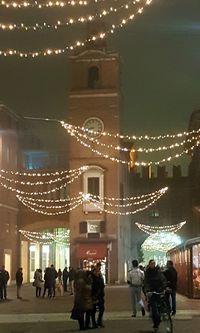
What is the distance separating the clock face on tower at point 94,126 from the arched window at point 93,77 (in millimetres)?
2962

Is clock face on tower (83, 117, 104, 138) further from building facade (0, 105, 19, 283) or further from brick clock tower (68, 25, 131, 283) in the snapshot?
building facade (0, 105, 19, 283)

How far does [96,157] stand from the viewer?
5675 centimetres

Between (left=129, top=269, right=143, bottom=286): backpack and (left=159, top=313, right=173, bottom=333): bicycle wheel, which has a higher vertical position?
(left=129, top=269, right=143, bottom=286): backpack

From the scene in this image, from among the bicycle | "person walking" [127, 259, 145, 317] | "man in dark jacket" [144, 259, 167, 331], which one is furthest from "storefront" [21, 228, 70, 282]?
the bicycle

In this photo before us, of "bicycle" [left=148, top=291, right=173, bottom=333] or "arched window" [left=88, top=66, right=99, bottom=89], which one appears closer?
"bicycle" [left=148, top=291, right=173, bottom=333]

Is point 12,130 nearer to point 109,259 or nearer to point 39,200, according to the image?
point 39,200

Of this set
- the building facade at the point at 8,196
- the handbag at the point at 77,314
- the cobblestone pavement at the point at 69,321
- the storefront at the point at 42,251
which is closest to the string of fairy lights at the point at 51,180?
the building facade at the point at 8,196

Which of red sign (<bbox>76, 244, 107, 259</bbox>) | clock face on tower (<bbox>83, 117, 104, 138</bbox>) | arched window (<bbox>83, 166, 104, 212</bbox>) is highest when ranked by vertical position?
clock face on tower (<bbox>83, 117, 104, 138</bbox>)

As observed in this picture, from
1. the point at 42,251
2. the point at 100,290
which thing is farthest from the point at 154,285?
the point at 42,251

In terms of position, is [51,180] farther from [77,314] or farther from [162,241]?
[77,314]

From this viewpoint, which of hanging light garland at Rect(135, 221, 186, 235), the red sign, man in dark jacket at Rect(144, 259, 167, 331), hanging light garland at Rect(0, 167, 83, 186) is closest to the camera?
man in dark jacket at Rect(144, 259, 167, 331)

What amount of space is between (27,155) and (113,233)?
16251mm

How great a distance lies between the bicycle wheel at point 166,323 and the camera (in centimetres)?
1475

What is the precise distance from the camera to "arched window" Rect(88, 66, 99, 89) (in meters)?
57.6
